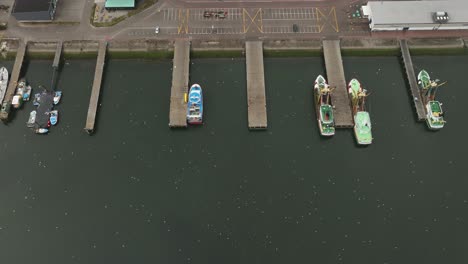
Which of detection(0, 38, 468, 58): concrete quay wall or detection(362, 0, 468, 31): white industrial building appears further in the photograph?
detection(0, 38, 468, 58): concrete quay wall

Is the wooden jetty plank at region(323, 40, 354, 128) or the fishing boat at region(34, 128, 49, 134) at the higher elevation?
the wooden jetty plank at region(323, 40, 354, 128)

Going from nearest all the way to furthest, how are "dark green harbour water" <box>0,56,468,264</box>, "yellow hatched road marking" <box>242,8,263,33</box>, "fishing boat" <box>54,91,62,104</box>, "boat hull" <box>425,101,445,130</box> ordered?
Result: "dark green harbour water" <box>0,56,468,264</box> < "boat hull" <box>425,101,445,130</box> < "fishing boat" <box>54,91,62,104</box> < "yellow hatched road marking" <box>242,8,263,33</box>

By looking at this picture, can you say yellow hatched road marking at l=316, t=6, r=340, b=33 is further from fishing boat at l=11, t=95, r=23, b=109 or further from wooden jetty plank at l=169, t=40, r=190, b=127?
fishing boat at l=11, t=95, r=23, b=109

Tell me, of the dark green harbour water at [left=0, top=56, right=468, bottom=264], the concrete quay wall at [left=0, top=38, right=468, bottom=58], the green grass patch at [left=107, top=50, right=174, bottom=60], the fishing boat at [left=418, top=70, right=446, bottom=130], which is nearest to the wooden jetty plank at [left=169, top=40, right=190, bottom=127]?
the concrete quay wall at [left=0, top=38, right=468, bottom=58]

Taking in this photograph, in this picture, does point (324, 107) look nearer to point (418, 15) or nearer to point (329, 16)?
point (329, 16)

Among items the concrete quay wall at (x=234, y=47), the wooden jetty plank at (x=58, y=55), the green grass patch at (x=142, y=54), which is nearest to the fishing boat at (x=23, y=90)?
the wooden jetty plank at (x=58, y=55)

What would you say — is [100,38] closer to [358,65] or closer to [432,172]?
[358,65]

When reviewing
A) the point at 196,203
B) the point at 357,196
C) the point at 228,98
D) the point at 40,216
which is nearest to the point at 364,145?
the point at 357,196

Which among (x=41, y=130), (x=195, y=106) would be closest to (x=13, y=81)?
(x=41, y=130)
